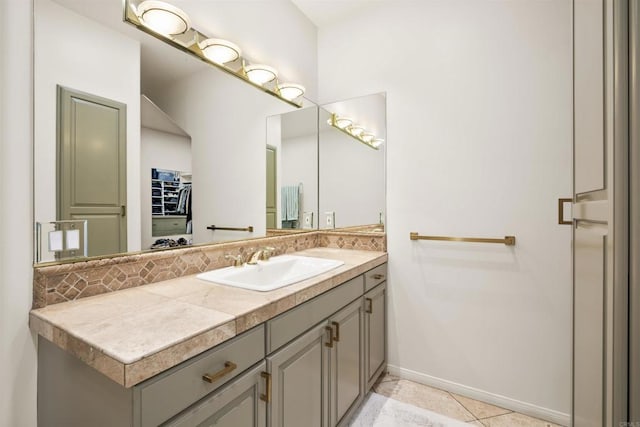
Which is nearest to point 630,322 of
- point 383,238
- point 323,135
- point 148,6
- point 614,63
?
point 614,63

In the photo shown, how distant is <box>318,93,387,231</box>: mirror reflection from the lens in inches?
85.0

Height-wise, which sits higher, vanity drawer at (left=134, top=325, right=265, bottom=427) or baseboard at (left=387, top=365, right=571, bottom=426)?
vanity drawer at (left=134, top=325, right=265, bottom=427)

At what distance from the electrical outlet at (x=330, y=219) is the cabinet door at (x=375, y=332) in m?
0.67

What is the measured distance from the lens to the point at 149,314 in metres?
0.86

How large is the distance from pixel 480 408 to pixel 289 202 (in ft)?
6.07

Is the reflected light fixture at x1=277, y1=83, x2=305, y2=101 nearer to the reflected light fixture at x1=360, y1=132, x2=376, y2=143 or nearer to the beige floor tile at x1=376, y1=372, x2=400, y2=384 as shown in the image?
the reflected light fixture at x1=360, y1=132, x2=376, y2=143

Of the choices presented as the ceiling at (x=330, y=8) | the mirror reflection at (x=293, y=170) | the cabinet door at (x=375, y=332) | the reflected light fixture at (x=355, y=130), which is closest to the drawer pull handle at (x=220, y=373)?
the cabinet door at (x=375, y=332)

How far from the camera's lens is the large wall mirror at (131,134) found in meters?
0.99

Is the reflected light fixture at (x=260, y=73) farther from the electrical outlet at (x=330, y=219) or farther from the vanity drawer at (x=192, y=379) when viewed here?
the vanity drawer at (x=192, y=379)

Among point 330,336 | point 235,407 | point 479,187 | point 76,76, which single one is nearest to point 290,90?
point 76,76

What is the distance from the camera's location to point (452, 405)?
1762mm

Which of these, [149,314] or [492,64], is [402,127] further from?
[149,314]

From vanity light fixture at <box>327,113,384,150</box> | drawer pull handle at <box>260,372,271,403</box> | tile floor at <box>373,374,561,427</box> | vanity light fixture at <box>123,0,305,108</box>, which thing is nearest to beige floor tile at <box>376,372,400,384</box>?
tile floor at <box>373,374,561,427</box>

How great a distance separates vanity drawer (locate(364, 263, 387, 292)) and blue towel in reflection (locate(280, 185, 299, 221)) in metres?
0.76
